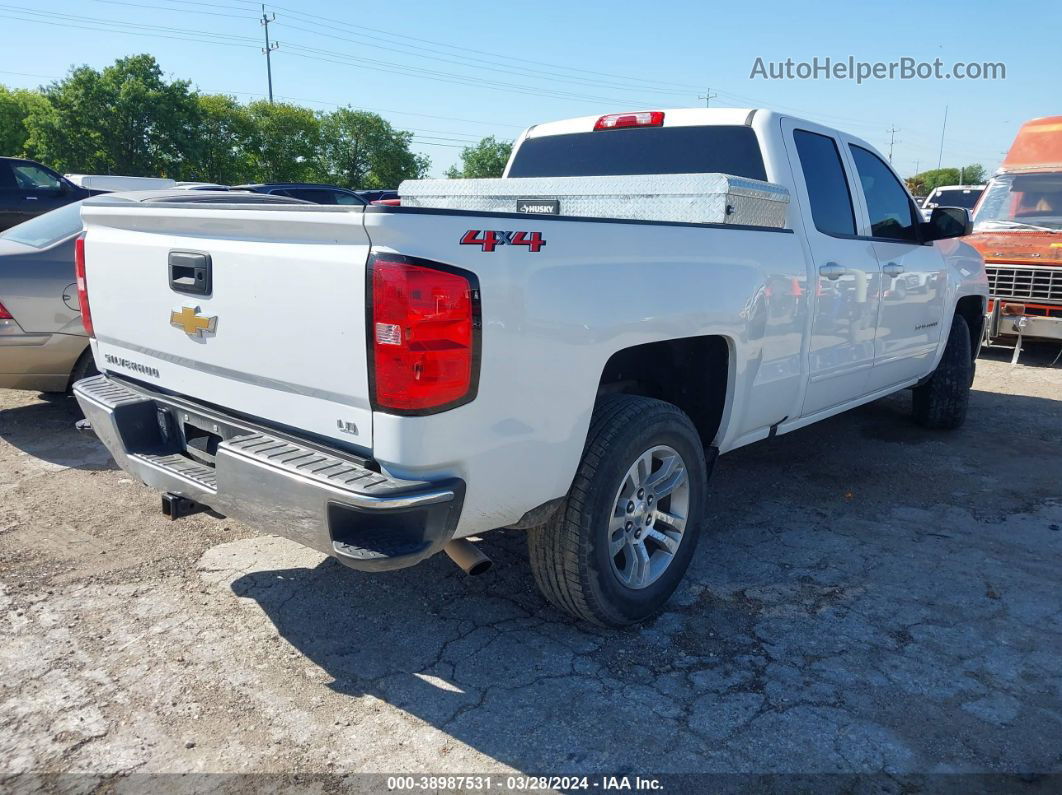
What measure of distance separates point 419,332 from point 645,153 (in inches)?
104

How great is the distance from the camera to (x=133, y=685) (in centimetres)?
284

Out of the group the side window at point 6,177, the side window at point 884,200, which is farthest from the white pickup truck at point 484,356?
the side window at point 6,177

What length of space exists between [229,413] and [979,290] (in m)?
5.72

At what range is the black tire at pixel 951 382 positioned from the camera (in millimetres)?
6090

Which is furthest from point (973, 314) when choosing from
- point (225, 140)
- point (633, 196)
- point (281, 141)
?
point (281, 141)

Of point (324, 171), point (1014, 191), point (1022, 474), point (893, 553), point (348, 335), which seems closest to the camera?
point (348, 335)

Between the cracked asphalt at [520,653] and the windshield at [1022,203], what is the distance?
6.28m

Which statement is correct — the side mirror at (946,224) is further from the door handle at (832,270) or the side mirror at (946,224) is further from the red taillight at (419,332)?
the red taillight at (419,332)

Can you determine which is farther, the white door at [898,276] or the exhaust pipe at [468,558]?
the white door at [898,276]

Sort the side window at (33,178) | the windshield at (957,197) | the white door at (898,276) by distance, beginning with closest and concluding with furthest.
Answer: the white door at (898,276)
the side window at (33,178)
the windshield at (957,197)

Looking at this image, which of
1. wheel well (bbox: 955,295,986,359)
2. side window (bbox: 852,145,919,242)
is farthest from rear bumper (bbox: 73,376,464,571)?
wheel well (bbox: 955,295,986,359)

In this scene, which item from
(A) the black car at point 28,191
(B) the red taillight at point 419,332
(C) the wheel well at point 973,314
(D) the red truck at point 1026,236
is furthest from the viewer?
(A) the black car at point 28,191

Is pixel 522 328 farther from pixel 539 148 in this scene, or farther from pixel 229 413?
pixel 539 148

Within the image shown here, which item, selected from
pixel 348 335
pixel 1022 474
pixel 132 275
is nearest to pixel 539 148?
pixel 132 275
